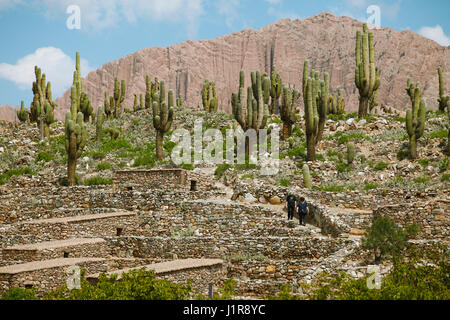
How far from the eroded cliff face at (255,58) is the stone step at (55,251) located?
96721mm

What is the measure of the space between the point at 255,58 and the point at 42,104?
98.1 meters

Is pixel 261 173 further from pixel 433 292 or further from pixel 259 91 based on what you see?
pixel 433 292

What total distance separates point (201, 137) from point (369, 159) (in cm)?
1208

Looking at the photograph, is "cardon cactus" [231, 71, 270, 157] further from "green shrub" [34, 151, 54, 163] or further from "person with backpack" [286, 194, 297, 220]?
"green shrub" [34, 151, 54, 163]

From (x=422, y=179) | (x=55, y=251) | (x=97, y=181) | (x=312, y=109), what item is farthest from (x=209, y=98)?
(x=55, y=251)

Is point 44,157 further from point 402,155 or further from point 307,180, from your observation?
point 402,155

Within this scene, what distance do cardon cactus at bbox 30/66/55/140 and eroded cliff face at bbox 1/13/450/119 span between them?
7402 cm

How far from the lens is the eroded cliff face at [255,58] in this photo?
381 feet

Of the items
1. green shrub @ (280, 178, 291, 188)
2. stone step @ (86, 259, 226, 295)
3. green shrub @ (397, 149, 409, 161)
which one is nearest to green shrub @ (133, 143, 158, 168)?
green shrub @ (280, 178, 291, 188)

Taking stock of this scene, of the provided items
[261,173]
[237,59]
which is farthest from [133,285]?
[237,59]

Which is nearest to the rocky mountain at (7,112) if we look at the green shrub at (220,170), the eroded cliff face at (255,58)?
the eroded cliff face at (255,58)

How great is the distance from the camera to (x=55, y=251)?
1761cm

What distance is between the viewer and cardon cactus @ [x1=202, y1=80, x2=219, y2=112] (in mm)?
45375
